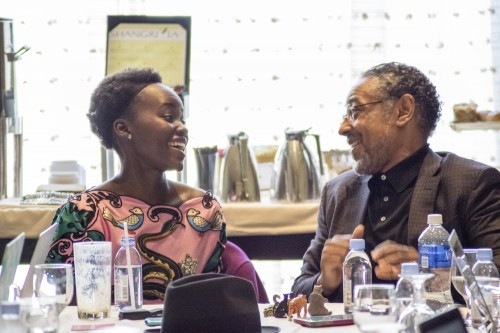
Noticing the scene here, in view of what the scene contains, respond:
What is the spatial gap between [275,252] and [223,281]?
178 centimetres

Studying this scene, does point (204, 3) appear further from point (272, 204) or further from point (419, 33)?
point (272, 204)

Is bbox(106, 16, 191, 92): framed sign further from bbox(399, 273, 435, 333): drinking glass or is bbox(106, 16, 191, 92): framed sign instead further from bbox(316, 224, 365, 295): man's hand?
bbox(399, 273, 435, 333): drinking glass

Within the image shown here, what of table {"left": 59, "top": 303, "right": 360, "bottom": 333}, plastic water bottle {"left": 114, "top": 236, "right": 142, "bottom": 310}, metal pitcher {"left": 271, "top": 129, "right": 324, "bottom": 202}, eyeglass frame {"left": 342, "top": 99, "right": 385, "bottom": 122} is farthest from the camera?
metal pitcher {"left": 271, "top": 129, "right": 324, "bottom": 202}

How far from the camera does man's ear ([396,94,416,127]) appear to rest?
10.1 feet

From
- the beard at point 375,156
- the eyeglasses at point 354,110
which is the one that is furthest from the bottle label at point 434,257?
the eyeglasses at point 354,110

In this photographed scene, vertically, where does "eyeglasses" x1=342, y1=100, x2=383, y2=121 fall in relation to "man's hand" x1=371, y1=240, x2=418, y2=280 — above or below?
above

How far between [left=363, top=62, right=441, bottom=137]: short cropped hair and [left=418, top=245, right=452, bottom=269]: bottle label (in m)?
0.61

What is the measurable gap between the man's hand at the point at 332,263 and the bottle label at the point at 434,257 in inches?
10.1

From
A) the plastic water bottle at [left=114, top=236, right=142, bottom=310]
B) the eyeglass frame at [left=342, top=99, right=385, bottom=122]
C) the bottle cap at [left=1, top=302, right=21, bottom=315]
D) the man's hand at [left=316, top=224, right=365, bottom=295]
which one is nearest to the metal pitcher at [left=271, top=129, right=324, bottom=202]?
the eyeglass frame at [left=342, top=99, right=385, bottom=122]

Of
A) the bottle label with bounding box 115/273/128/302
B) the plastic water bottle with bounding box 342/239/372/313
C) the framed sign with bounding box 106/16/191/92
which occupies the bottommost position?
the bottle label with bounding box 115/273/128/302

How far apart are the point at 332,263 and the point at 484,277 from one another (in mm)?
740

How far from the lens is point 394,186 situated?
10.0 feet

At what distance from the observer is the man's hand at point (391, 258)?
2.76m

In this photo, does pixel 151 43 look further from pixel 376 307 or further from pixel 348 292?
pixel 376 307
